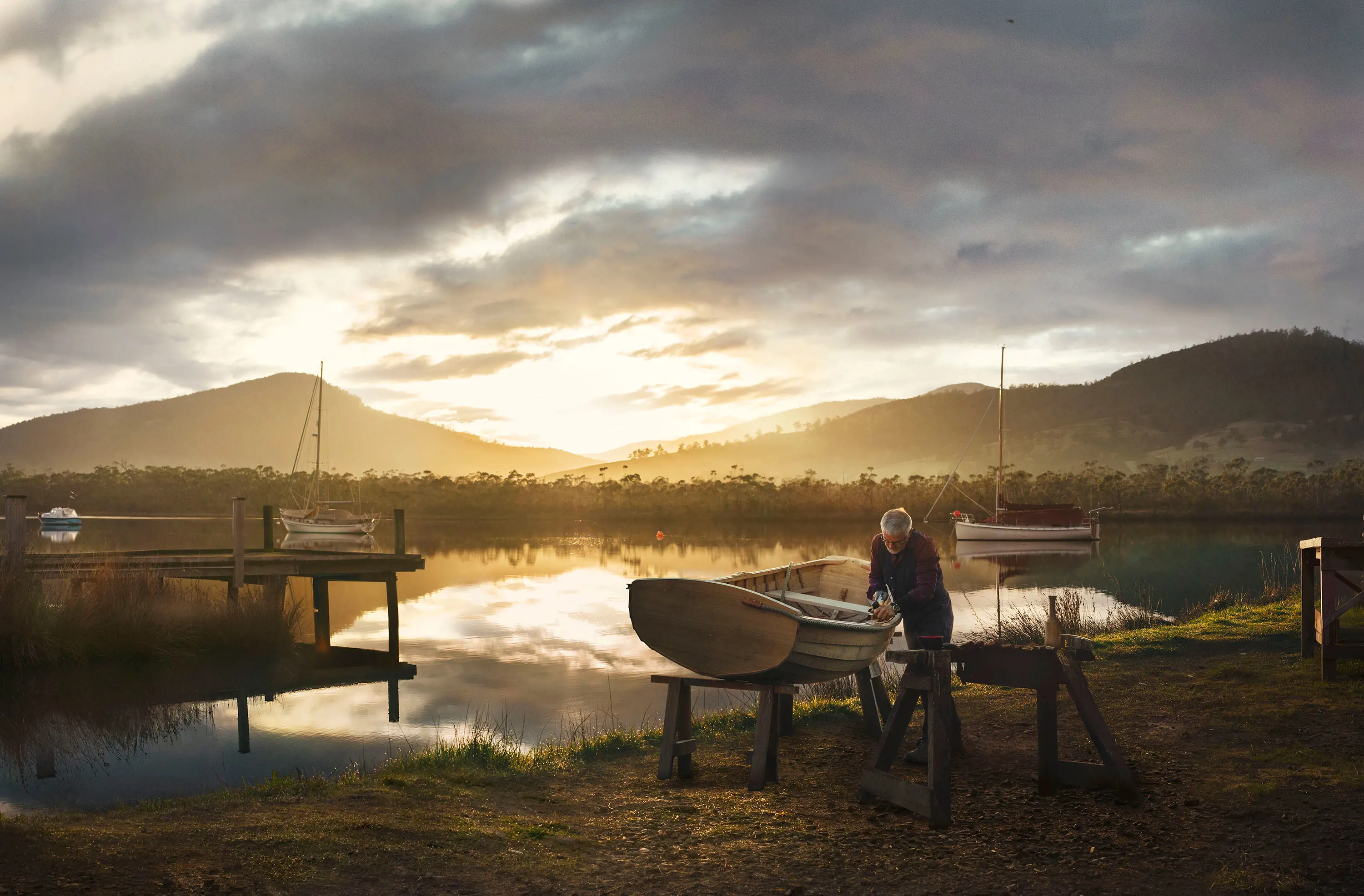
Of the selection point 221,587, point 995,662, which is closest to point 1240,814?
point 995,662

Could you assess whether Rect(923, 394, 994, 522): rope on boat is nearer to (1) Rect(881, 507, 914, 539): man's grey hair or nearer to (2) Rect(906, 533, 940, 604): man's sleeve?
(2) Rect(906, 533, 940, 604): man's sleeve

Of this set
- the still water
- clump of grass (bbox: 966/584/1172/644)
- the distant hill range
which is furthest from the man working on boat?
the distant hill range

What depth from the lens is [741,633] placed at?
7594 millimetres

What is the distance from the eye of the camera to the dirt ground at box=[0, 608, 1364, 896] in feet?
17.6

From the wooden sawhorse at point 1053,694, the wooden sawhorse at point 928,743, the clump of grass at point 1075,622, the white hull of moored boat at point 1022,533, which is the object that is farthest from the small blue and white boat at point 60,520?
the wooden sawhorse at point 1053,694

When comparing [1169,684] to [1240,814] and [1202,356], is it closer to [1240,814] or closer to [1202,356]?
[1240,814]

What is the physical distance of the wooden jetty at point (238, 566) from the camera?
16234 mm

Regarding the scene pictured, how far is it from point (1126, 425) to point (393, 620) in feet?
444

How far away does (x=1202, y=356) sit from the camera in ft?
497

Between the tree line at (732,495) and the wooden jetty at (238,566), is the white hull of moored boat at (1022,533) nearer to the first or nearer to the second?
the tree line at (732,495)

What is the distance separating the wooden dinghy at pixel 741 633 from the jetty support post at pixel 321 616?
14126 mm

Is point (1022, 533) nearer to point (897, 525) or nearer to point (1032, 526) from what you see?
point (1032, 526)

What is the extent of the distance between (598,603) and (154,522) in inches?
2171

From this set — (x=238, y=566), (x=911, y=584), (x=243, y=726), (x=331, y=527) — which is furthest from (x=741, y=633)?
(x=331, y=527)
